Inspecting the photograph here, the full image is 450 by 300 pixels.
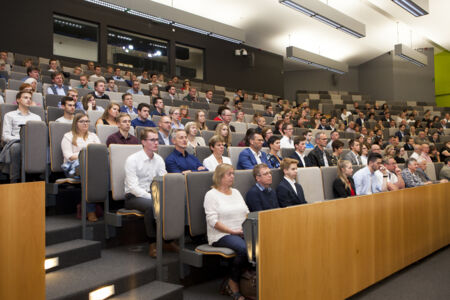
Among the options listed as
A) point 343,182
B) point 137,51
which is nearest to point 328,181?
point 343,182

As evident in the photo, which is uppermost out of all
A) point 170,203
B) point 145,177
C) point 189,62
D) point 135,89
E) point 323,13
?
point 323,13

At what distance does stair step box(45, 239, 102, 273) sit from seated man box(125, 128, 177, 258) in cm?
27

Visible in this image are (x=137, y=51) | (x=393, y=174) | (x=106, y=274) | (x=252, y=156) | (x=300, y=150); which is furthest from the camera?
(x=137, y=51)

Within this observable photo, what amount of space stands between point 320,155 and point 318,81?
7.87 m

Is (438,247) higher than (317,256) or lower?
lower

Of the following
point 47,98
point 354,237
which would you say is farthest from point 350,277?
point 47,98

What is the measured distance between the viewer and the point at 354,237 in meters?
2.02

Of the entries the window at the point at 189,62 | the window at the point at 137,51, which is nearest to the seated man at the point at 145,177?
the window at the point at 137,51

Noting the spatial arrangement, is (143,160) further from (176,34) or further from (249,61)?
(249,61)

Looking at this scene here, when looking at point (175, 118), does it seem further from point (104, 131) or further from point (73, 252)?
point (73, 252)

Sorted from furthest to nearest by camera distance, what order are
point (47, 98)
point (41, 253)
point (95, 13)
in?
point (95, 13) → point (47, 98) → point (41, 253)

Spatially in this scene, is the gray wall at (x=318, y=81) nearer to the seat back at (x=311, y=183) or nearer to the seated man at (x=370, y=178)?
the seated man at (x=370, y=178)

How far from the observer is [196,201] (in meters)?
2.00

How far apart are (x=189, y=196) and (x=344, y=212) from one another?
0.76m
